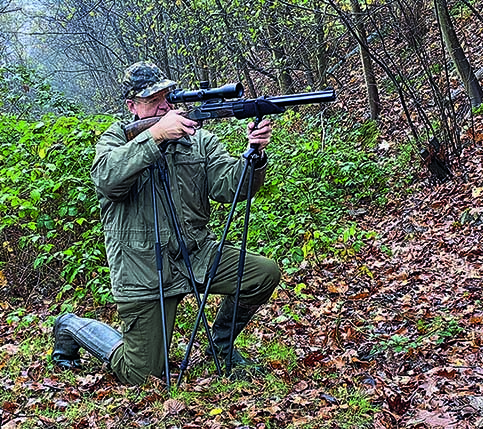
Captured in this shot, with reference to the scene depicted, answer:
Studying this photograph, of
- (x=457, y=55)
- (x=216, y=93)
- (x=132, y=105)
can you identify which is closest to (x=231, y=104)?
(x=216, y=93)

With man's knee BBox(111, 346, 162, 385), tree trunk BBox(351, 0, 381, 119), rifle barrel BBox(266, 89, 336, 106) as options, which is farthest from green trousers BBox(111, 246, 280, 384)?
tree trunk BBox(351, 0, 381, 119)

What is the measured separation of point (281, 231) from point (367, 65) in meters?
4.82

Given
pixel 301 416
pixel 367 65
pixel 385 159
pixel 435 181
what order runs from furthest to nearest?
pixel 367 65 → pixel 385 159 → pixel 435 181 → pixel 301 416

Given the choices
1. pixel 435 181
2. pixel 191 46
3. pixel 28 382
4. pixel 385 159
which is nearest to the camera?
pixel 28 382

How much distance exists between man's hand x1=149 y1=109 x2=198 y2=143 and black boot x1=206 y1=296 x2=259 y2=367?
1.43 metres

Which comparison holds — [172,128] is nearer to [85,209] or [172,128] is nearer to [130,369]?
[130,369]

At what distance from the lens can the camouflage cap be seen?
4.53 m

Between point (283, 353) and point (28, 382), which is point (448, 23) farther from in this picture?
point (28, 382)

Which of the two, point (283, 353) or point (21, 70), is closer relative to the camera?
point (283, 353)

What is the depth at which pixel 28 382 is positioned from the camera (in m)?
5.00

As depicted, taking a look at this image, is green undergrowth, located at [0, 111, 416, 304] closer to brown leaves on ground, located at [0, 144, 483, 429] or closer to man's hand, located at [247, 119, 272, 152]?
brown leaves on ground, located at [0, 144, 483, 429]

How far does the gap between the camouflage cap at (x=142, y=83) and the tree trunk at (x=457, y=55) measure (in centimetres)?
568

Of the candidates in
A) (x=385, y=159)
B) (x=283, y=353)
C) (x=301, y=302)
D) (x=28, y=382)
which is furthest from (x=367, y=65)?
(x=28, y=382)

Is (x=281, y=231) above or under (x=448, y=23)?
under
